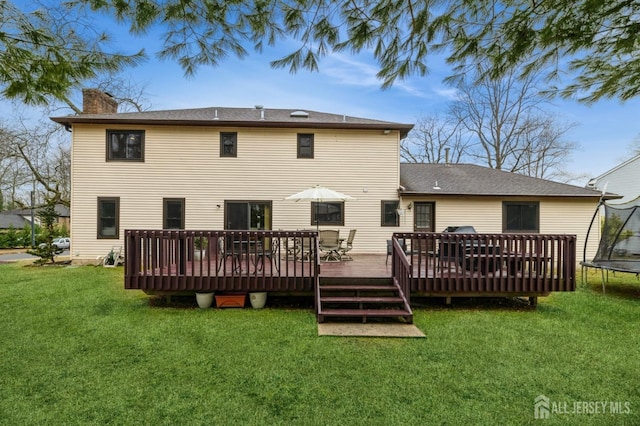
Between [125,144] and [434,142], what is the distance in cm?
2063

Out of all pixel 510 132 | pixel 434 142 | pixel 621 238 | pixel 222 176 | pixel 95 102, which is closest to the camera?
pixel 621 238

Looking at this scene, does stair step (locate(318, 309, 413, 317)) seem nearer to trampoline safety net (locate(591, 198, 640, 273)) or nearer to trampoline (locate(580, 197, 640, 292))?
trampoline (locate(580, 197, 640, 292))

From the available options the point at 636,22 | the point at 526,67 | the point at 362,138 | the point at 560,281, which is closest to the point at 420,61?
the point at 526,67

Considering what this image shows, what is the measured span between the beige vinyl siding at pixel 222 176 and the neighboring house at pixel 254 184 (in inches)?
1.4

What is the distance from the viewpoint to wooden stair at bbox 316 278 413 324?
17.9 ft

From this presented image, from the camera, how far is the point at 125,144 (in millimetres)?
11336

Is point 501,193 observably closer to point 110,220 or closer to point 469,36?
point 469,36

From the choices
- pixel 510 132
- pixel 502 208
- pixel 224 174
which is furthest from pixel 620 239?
pixel 510 132

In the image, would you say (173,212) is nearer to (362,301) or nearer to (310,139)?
(310,139)

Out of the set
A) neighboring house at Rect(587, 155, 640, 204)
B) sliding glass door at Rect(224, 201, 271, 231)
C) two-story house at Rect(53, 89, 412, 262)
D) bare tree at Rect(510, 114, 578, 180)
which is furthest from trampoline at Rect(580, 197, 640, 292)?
bare tree at Rect(510, 114, 578, 180)

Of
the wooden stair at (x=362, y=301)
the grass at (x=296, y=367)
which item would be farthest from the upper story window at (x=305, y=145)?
the grass at (x=296, y=367)

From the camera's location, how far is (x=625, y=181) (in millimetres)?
21750

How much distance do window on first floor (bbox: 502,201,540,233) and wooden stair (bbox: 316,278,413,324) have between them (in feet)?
26.1

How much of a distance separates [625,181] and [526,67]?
2627 cm
